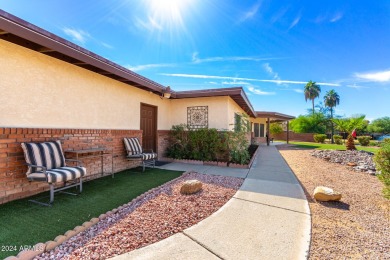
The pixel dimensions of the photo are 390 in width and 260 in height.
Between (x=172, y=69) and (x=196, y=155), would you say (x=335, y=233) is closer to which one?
(x=196, y=155)

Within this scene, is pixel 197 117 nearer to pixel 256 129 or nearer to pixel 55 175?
pixel 55 175

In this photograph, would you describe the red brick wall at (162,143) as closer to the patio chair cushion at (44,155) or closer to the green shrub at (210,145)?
the green shrub at (210,145)

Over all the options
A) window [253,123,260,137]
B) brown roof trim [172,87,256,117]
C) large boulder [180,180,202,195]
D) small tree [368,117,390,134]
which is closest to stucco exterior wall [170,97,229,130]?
brown roof trim [172,87,256,117]

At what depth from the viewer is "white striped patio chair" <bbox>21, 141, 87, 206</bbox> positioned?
3338 mm

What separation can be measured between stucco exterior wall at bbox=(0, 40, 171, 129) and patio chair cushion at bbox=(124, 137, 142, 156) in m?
0.58

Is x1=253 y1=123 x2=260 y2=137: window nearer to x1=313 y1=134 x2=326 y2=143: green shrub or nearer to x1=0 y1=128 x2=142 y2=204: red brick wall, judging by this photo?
x1=313 y1=134 x2=326 y2=143: green shrub

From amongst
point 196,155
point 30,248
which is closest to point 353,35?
point 196,155

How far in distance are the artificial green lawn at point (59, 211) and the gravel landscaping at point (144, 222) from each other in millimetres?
343

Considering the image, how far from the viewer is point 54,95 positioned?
4.31m

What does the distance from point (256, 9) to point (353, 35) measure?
5548 mm

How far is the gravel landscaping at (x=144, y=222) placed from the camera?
2.15 m

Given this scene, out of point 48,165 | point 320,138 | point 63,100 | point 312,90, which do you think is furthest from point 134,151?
point 312,90

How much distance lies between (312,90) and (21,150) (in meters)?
50.1

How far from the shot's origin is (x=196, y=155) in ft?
25.8
